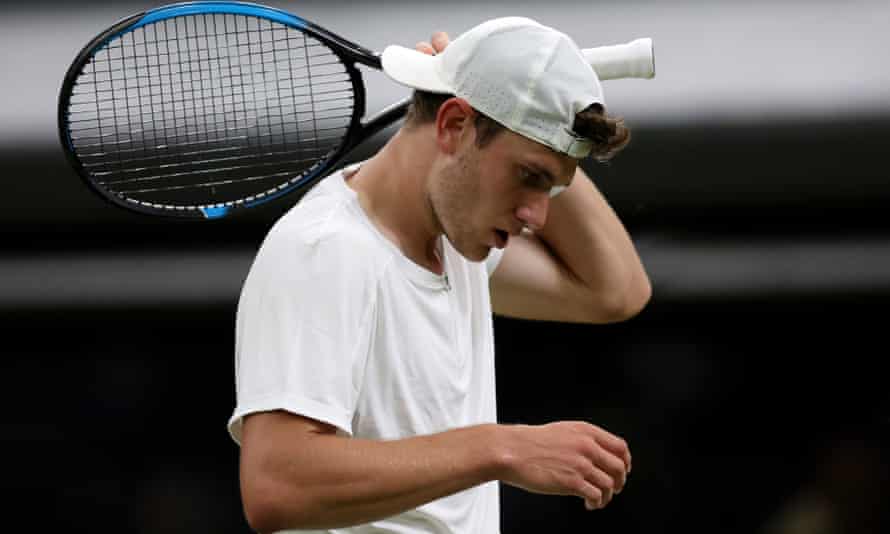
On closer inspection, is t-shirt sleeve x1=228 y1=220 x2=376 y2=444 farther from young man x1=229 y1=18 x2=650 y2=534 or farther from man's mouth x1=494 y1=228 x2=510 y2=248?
man's mouth x1=494 y1=228 x2=510 y2=248

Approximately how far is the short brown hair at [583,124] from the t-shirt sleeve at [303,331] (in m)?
0.14

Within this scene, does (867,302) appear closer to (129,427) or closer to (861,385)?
(861,385)

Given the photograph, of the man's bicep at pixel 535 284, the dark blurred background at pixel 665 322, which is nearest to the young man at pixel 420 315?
the man's bicep at pixel 535 284

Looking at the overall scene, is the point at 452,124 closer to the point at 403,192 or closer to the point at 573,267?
the point at 403,192

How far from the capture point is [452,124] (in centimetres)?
135

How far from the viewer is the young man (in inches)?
48.8

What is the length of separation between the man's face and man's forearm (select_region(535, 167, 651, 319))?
22 cm

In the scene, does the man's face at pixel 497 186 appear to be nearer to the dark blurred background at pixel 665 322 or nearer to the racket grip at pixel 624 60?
the racket grip at pixel 624 60

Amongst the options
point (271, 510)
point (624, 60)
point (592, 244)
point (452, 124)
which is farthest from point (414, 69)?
point (271, 510)

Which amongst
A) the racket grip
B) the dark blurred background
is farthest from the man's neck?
the dark blurred background

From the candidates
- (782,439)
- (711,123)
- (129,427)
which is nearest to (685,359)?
(782,439)

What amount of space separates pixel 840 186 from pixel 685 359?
34cm

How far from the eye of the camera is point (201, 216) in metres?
1.57

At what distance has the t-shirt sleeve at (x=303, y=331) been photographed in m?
1.25
